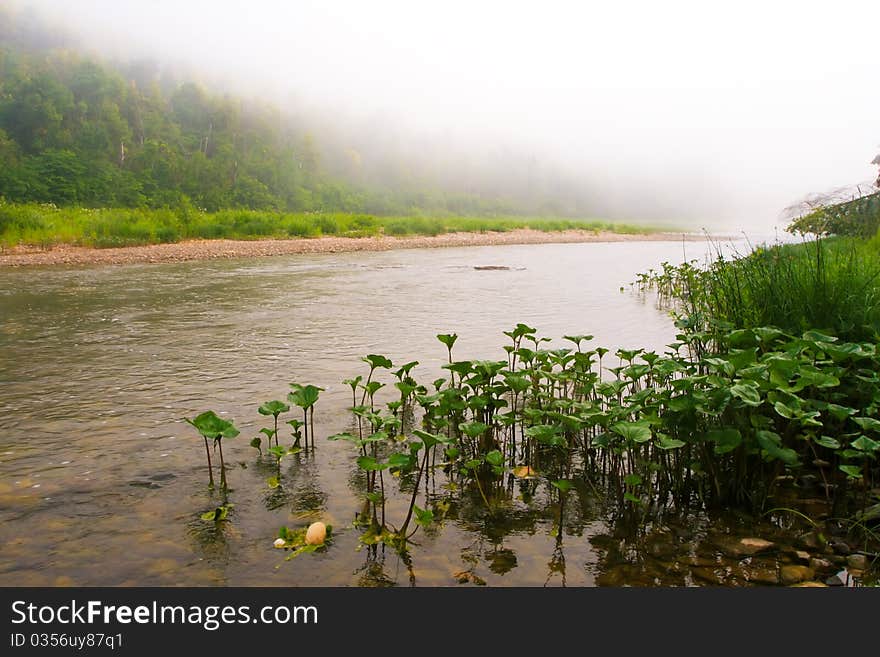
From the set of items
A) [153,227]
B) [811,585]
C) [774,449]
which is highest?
[153,227]

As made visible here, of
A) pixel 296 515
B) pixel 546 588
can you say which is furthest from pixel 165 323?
pixel 546 588

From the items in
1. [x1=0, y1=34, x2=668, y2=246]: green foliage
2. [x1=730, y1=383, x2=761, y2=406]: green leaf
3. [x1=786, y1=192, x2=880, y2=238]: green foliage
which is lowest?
[x1=730, y1=383, x2=761, y2=406]: green leaf

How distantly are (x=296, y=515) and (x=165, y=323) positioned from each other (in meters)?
7.57

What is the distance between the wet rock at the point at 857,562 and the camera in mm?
2940

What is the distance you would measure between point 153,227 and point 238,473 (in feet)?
82.9

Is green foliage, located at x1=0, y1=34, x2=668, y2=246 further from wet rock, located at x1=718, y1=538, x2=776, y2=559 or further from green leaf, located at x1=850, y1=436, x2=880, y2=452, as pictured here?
green leaf, located at x1=850, y1=436, x2=880, y2=452

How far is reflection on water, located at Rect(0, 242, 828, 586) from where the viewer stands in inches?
118

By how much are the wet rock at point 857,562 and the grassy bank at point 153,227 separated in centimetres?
2474

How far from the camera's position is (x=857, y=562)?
2.97 metres

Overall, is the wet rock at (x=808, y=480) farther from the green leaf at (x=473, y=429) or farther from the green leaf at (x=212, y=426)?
the green leaf at (x=212, y=426)

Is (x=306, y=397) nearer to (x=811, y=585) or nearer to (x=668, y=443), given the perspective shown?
(x=668, y=443)

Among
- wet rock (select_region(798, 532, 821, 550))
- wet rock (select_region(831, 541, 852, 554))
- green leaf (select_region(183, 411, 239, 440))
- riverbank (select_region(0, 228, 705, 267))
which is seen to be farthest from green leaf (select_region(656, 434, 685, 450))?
riverbank (select_region(0, 228, 705, 267))

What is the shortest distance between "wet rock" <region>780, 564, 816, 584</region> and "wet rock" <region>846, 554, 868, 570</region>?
0.21m

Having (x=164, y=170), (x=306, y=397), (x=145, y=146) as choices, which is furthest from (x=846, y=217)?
(x=145, y=146)
